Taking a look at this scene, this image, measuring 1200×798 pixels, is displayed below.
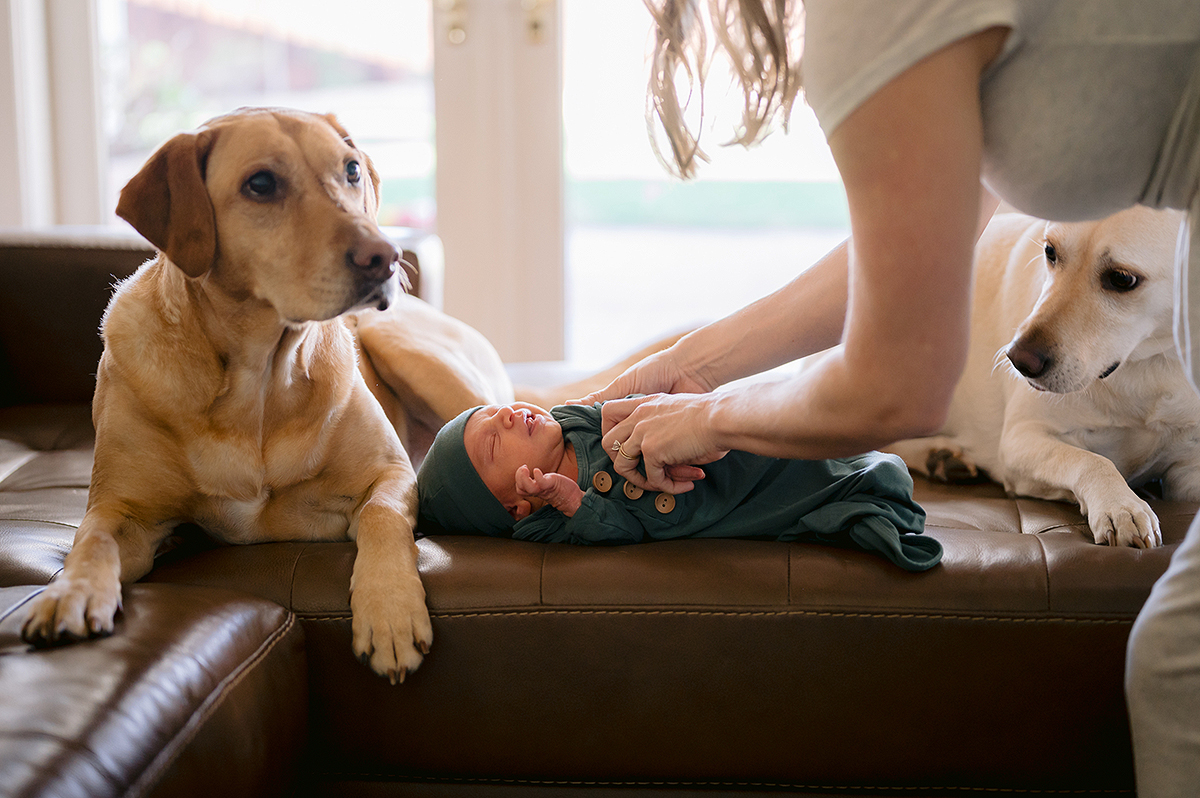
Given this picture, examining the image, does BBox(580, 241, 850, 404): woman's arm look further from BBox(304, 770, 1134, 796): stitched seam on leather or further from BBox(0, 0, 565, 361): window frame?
BBox(0, 0, 565, 361): window frame

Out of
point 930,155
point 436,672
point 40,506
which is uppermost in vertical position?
point 930,155

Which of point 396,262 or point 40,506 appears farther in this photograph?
point 40,506

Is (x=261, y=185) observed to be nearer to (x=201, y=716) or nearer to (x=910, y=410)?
(x=201, y=716)

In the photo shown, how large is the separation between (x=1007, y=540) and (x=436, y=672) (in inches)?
32.8

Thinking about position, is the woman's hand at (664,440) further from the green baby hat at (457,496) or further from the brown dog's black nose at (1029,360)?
the brown dog's black nose at (1029,360)

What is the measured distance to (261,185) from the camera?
1384 mm

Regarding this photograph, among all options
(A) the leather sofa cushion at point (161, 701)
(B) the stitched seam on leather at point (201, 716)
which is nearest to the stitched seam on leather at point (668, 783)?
(A) the leather sofa cushion at point (161, 701)

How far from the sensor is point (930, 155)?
0.71 metres

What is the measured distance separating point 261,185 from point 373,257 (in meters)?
0.21

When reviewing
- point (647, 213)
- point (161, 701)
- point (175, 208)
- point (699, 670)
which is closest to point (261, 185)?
point (175, 208)

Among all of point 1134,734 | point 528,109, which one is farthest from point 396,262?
point 528,109

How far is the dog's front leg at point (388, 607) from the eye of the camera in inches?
47.6

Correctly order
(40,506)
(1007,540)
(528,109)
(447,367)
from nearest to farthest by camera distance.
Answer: (1007,540) < (40,506) < (447,367) < (528,109)

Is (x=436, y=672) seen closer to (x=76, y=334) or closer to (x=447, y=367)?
(x=447, y=367)
